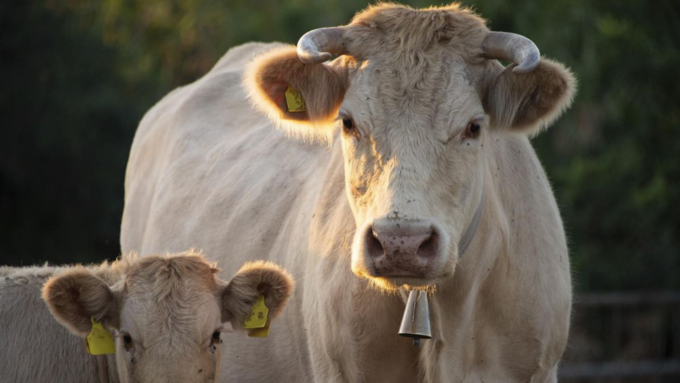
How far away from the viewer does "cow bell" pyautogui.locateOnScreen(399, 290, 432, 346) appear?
4863 mm

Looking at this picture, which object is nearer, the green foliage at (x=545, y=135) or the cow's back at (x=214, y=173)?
the cow's back at (x=214, y=173)

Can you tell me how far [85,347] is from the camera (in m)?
5.38

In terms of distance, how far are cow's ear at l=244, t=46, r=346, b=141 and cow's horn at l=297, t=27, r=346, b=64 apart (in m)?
0.09

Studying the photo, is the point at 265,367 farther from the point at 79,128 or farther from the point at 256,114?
the point at 79,128

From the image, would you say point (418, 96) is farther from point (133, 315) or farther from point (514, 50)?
point (133, 315)

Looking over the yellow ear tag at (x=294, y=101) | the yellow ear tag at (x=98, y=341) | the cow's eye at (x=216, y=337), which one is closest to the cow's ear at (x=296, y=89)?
the yellow ear tag at (x=294, y=101)

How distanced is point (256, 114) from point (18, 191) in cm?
887

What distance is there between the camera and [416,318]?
4.87 meters

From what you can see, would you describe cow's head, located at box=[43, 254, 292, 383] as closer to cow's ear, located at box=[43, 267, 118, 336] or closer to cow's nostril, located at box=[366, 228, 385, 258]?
cow's ear, located at box=[43, 267, 118, 336]

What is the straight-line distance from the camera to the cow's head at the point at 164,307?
481cm

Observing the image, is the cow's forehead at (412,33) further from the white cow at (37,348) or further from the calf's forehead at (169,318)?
the white cow at (37,348)

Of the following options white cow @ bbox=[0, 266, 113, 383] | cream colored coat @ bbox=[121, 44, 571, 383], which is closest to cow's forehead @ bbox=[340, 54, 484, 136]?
cream colored coat @ bbox=[121, 44, 571, 383]

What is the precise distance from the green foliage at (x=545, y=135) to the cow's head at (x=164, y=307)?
33.0ft

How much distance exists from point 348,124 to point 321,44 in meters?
0.40
